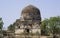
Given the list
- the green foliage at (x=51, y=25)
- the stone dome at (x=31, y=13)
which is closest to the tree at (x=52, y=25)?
the green foliage at (x=51, y=25)

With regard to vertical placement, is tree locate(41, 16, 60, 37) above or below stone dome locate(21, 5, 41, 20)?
below

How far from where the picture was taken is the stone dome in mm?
41156

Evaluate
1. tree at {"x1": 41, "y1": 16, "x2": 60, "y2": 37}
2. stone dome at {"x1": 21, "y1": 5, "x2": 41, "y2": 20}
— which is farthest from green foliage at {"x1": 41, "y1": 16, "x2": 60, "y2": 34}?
stone dome at {"x1": 21, "y1": 5, "x2": 41, "y2": 20}

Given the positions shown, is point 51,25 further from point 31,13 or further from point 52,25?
point 31,13

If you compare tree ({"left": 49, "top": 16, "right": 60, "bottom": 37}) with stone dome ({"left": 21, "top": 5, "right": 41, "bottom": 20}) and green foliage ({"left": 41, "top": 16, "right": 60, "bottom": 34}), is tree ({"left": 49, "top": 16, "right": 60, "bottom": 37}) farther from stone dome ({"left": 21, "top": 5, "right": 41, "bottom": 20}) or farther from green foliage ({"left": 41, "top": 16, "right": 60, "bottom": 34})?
stone dome ({"left": 21, "top": 5, "right": 41, "bottom": 20})

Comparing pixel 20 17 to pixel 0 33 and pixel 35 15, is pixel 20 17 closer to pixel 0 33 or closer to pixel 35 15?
pixel 35 15

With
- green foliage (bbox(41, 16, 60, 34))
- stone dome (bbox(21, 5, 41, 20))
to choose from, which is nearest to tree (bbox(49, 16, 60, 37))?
green foliage (bbox(41, 16, 60, 34))

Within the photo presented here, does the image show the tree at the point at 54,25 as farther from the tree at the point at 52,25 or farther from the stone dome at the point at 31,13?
the stone dome at the point at 31,13

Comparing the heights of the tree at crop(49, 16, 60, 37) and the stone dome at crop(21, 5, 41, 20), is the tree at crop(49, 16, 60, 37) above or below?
below

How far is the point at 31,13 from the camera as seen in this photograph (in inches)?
1638

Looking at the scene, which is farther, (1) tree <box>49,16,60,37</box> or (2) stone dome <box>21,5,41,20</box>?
(2) stone dome <box>21,5,41,20</box>

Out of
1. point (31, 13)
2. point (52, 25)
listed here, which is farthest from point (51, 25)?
point (31, 13)

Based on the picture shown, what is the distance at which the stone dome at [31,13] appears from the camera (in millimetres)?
41156

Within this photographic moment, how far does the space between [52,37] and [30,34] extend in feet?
13.7
